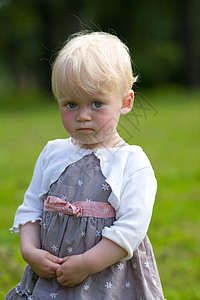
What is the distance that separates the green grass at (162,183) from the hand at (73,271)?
78 cm

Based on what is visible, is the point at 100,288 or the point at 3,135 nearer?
the point at 100,288

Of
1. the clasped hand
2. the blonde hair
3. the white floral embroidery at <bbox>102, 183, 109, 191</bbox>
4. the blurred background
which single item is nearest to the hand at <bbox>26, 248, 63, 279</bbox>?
the clasped hand

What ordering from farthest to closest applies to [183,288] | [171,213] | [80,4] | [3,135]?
[80,4], [3,135], [171,213], [183,288]

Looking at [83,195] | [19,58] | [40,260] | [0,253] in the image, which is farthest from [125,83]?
[19,58]

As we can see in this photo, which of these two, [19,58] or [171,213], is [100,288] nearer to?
[171,213]

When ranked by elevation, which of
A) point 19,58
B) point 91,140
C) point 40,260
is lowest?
point 19,58

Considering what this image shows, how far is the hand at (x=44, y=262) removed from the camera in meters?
2.11

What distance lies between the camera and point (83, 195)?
213cm

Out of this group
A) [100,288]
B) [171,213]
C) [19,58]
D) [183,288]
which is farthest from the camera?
[19,58]

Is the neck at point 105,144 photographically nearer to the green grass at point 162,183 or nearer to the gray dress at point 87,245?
the gray dress at point 87,245

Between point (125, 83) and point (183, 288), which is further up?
point (125, 83)

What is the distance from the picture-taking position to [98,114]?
6.98ft

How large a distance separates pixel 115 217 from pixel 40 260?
0.38 metres

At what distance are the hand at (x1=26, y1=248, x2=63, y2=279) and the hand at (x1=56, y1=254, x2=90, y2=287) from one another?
0.03 meters
